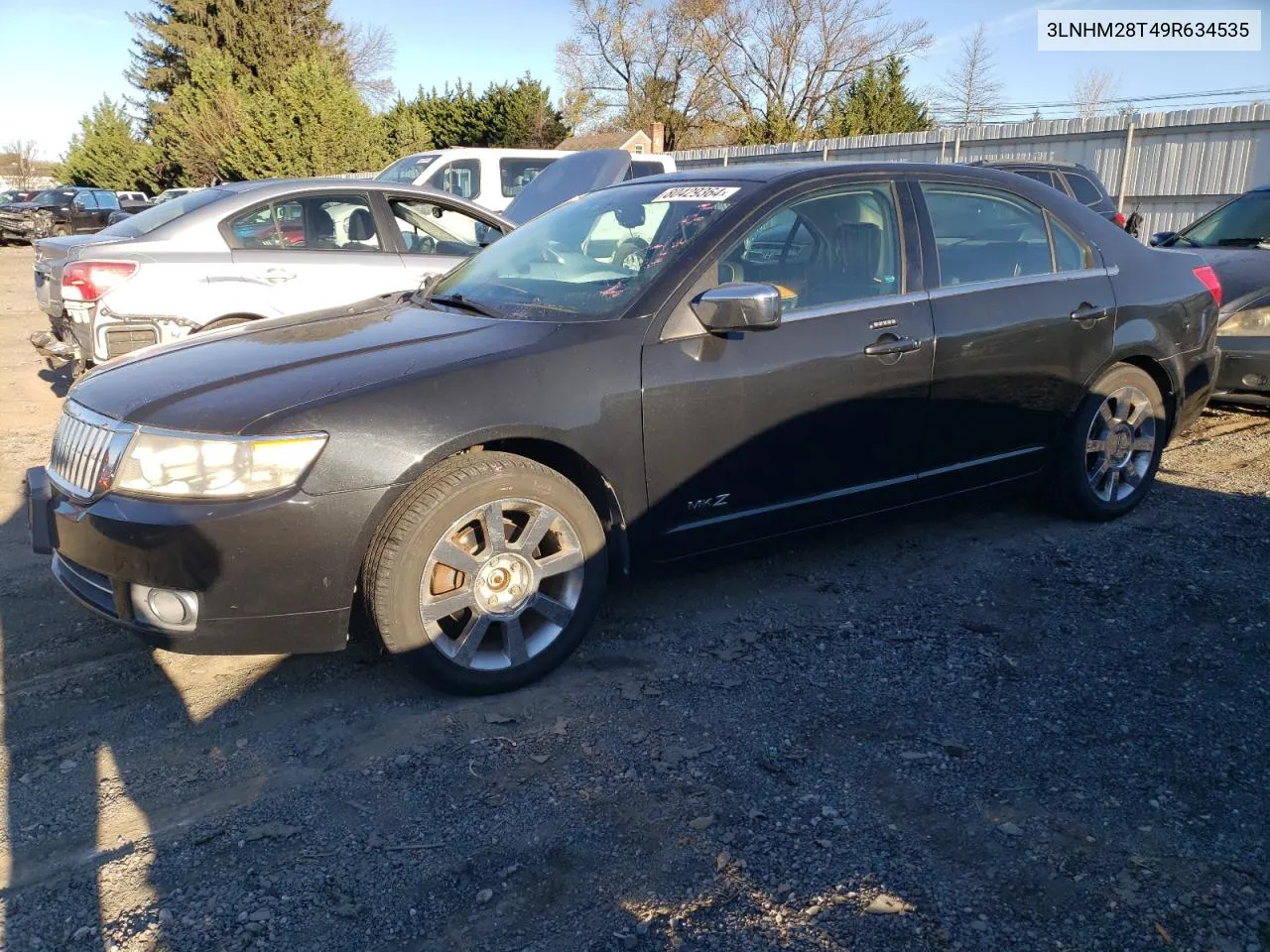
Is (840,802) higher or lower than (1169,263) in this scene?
lower

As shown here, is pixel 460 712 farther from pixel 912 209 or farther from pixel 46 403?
pixel 46 403

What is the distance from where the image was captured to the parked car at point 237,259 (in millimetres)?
6469

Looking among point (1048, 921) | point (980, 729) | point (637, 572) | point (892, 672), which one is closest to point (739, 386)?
point (637, 572)

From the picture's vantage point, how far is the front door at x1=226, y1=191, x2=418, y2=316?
22.5ft

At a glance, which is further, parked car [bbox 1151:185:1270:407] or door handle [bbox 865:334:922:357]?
parked car [bbox 1151:185:1270:407]

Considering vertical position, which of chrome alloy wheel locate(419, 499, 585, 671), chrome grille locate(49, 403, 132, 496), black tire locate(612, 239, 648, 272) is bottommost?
chrome alloy wheel locate(419, 499, 585, 671)

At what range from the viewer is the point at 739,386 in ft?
11.9

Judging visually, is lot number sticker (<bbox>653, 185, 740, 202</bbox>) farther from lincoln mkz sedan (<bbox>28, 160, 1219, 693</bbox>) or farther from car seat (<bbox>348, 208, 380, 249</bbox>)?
car seat (<bbox>348, 208, 380, 249</bbox>)

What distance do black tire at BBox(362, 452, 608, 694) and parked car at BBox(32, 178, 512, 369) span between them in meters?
Result: 3.24

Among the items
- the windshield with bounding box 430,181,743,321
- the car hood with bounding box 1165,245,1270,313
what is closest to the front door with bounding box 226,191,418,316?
the windshield with bounding box 430,181,743,321

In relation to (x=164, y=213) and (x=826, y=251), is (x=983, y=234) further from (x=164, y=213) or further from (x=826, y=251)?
(x=164, y=213)

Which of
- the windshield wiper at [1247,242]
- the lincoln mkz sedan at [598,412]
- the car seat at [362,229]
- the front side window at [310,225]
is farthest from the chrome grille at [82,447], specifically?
the windshield wiper at [1247,242]

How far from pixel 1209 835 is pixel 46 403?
8.29m

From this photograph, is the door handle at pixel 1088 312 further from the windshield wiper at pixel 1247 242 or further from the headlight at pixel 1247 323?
the windshield wiper at pixel 1247 242
